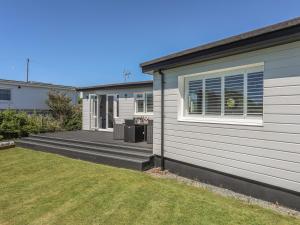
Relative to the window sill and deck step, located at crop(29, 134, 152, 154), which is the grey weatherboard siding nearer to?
the window sill

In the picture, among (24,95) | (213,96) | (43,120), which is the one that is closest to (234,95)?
(213,96)

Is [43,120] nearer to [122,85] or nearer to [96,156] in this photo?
[122,85]

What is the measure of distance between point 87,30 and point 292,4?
51.1 ft

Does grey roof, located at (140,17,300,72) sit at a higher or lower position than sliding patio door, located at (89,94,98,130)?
higher

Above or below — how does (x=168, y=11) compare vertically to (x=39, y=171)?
above

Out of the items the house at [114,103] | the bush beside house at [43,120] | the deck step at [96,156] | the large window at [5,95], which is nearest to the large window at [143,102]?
the house at [114,103]

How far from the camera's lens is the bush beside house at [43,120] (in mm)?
12227

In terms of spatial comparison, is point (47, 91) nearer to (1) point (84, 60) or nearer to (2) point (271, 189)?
(1) point (84, 60)

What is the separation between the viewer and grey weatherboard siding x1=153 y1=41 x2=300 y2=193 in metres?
3.83

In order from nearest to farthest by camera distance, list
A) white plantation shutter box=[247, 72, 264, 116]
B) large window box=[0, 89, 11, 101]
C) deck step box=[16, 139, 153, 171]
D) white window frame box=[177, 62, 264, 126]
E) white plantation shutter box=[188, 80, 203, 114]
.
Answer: white plantation shutter box=[247, 72, 264, 116] → white window frame box=[177, 62, 264, 126] → white plantation shutter box=[188, 80, 203, 114] → deck step box=[16, 139, 153, 171] → large window box=[0, 89, 11, 101]

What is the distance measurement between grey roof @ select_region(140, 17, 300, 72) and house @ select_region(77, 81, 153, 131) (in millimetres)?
5063

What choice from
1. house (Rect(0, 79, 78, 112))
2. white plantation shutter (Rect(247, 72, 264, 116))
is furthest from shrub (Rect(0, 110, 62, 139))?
white plantation shutter (Rect(247, 72, 264, 116))

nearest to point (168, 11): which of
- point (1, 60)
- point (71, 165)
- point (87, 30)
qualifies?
point (87, 30)

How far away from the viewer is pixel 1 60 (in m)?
35.8
